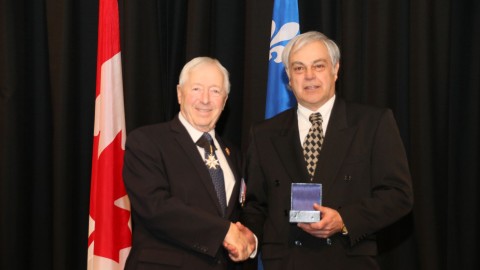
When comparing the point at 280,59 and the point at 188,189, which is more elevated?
the point at 280,59

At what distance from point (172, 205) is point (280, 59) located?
5.51 feet

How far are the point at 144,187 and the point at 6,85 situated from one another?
2.00 metres

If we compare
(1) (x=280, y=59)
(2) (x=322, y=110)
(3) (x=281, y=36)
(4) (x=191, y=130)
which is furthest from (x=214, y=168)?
(3) (x=281, y=36)

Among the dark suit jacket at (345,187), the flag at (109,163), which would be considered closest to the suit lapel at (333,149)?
the dark suit jacket at (345,187)

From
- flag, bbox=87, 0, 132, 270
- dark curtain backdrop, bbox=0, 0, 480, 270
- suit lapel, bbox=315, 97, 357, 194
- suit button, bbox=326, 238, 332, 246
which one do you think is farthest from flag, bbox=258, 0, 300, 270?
suit button, bbox=326, 238, 332, 246

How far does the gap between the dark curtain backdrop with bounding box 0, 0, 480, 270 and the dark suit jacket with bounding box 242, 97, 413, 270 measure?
1388 millimetres

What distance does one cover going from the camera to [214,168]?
9.60ft

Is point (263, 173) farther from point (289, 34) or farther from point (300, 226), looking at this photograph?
point (289, 34)

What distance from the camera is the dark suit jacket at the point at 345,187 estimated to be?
8.95ft

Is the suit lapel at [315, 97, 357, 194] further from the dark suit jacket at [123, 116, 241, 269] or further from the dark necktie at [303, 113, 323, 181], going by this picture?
the dark suit jacket at [123, 116, 241, 269]

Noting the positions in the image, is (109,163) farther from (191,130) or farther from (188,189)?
(188,189)

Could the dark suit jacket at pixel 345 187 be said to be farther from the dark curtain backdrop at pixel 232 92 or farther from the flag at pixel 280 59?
the dark curtain backdrop at pixel 232 92

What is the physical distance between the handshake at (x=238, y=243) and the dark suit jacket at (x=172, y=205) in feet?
0.13

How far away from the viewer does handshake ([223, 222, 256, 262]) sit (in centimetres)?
274
